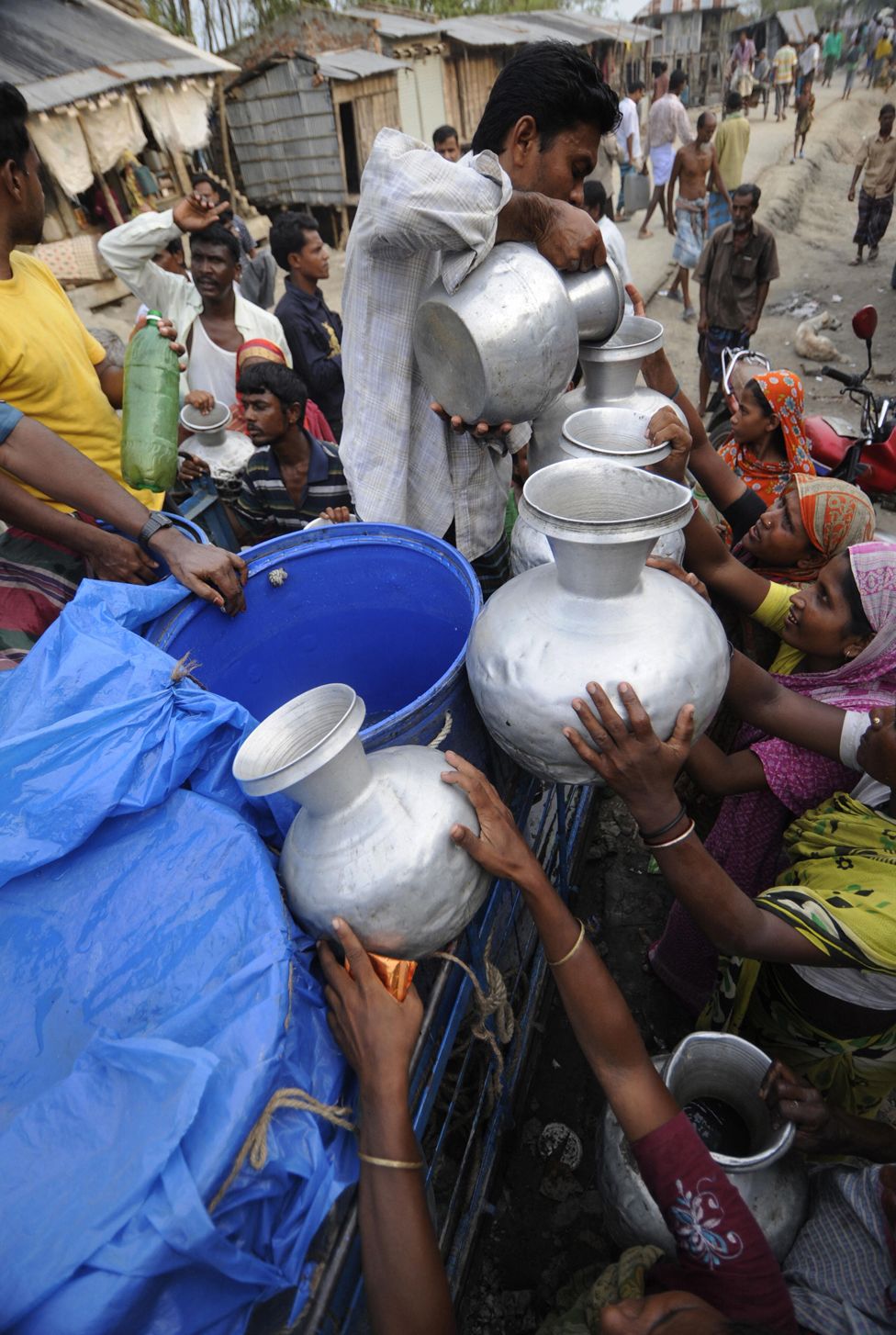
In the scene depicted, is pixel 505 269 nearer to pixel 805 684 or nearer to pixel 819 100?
pixel 805 684

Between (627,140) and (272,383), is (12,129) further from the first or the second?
(627,140)

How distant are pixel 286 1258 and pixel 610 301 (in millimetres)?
2168

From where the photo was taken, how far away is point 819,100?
2641 centimetres

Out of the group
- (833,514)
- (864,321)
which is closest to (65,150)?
(864,321)

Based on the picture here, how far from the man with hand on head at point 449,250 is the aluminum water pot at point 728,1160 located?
4.97ft

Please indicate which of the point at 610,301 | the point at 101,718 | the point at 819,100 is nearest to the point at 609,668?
the point at 101,718

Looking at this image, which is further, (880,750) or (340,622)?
(340,622)

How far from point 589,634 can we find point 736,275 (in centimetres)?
666

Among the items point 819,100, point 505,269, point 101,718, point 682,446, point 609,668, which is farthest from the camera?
point 819,100

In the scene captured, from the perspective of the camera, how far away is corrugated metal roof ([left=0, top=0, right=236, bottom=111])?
846cm

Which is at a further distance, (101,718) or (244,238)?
(244,238)

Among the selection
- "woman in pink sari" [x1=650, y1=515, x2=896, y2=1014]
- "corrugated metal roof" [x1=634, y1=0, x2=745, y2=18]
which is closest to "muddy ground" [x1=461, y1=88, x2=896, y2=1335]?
"woman in pink sari" [x1=650, y1=515, x2=896, y2=1014]

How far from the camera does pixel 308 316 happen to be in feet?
14.4

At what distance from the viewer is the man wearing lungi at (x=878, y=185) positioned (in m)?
9.37
